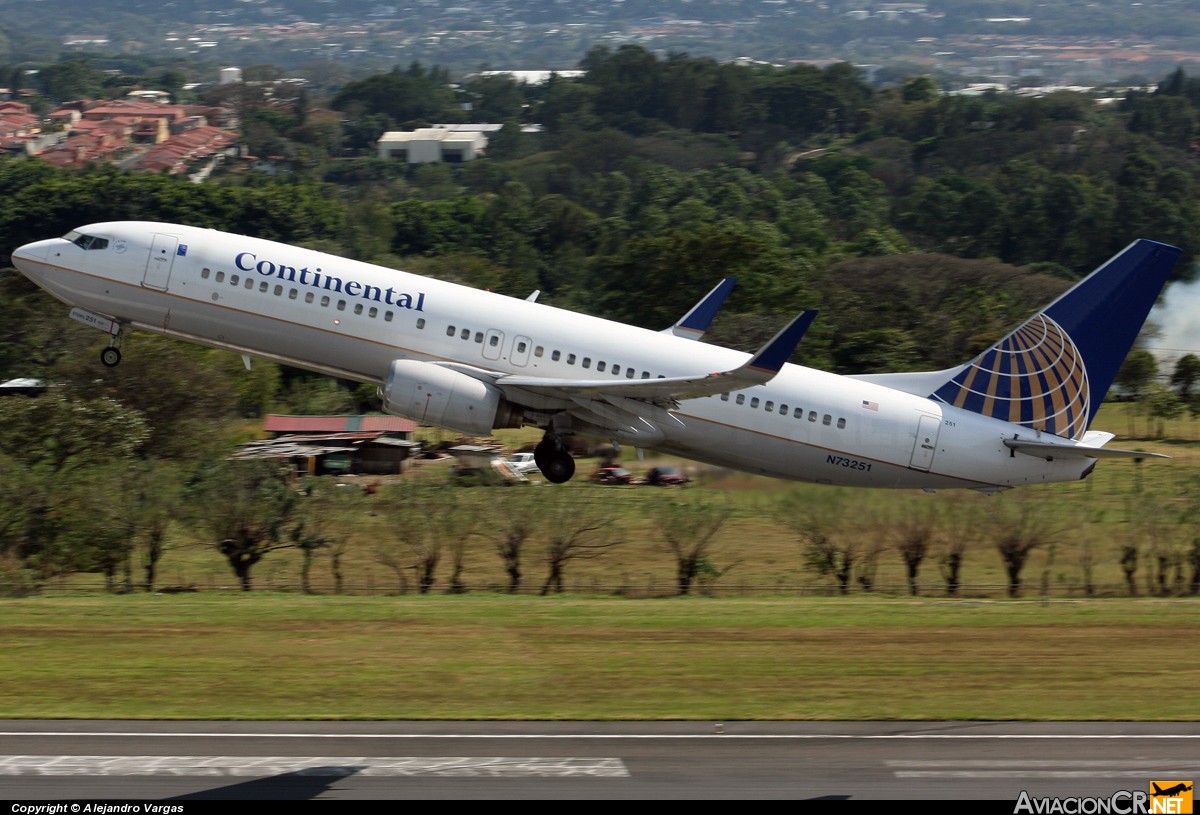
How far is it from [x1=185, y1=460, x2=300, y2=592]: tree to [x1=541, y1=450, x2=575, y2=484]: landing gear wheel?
8018 millimetres

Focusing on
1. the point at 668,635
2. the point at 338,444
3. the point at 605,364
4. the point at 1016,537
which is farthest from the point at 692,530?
the point at 338,444

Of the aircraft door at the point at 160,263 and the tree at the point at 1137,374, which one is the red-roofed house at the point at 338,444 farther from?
the tree at the point at 1137,374

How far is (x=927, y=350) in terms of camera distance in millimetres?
77625

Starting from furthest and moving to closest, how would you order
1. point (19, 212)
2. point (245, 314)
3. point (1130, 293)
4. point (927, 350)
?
point (19, 212) → point (927, 350) → point (1130, 293) → point (245, 314)

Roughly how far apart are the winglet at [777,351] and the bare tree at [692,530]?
8.25 metres

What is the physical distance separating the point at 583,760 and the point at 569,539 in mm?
19200

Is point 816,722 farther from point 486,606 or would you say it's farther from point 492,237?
point 492,237

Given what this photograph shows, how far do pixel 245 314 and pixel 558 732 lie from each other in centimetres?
1745

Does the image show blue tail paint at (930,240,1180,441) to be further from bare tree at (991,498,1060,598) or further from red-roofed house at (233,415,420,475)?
red-roofed house at (233,415,420,475)

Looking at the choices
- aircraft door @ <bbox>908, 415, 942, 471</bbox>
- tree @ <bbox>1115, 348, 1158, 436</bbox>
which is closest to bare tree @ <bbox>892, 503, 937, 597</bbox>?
aircraft door @ <bbox>908, 415, 942, 471</bbox>

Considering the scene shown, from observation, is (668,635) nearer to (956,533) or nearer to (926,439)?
(926,439)

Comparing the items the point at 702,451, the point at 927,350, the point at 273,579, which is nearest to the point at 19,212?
the point at 927,350

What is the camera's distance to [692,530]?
4012 centimetres

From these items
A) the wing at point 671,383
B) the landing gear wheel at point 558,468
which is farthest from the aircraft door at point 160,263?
the landing gear wheel at point 558,468
